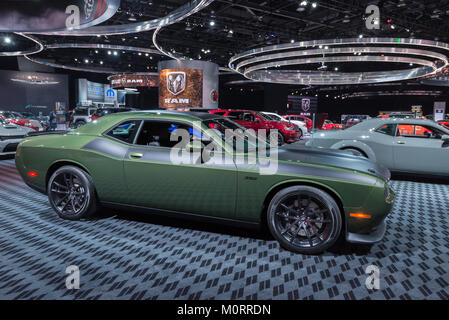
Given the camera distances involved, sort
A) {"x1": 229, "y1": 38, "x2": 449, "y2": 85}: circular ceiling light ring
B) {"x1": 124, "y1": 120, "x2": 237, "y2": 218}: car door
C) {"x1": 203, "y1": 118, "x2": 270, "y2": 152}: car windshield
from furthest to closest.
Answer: {"x1": 229, "y1": 38, "x2": 449, "y2": 85}: circular ceiling light ring, {"x1": 203, "y1": 118, "x2": 270, "y2": 152}: car windshield, {"x1": 124, "y1": 120, "x2": 237, "y2": 218}: car door

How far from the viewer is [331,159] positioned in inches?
111

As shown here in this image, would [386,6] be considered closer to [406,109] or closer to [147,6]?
[147,6]

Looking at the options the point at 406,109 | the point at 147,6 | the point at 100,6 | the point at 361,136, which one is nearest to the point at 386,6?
the point at 361,136

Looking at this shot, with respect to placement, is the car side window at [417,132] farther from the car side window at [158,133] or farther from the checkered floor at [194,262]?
the car side window at [158,133]

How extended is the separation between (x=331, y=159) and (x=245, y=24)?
13273 mm

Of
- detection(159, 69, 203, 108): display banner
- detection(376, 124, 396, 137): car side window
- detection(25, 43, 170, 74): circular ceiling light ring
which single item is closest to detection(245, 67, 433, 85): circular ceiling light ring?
detection(159, 69, 203, 108): display banner

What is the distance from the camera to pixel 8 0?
849cm

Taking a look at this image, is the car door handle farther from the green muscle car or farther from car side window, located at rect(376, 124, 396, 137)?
car side window, located at rect(376, 124, 396, 137)

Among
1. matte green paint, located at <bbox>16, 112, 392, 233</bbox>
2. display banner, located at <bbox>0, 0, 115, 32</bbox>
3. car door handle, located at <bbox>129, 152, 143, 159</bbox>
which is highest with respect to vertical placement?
display banner, located at <bbox>0, 0, 115, 32</bbox>

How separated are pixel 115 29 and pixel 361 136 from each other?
12397 mm

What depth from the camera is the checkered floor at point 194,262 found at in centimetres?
213

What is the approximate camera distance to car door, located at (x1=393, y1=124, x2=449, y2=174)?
5.16m

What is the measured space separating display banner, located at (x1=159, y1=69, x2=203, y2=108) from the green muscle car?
14.8 metres

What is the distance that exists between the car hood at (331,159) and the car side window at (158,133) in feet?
3.91
